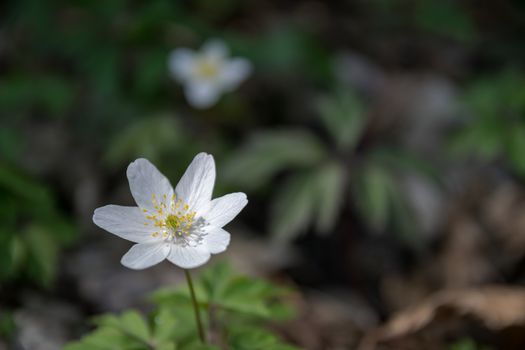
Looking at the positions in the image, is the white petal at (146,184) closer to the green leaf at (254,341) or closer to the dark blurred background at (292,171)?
the green leaf at (254,341)

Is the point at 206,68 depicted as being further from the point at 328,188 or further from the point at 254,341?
the point at 254,341

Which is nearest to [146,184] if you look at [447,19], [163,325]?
[163,325]

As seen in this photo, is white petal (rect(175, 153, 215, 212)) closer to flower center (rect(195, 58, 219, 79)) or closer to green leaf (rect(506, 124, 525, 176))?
green leaf (rect(506, 124, 525, 176))

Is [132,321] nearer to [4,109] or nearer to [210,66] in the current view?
[4,109]

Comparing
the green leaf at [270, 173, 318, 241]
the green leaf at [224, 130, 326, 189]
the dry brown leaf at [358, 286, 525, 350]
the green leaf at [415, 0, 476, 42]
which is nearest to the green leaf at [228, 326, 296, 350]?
the dry brown leaf at [358, 286, 525, 350]

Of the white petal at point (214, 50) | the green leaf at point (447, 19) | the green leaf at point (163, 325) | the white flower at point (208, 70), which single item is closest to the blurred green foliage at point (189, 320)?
the green leaf at point (163, 325)

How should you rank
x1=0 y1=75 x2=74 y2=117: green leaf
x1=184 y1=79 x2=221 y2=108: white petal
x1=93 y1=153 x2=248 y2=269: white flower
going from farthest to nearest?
x1=184 y1=79 x2=221 y2=108: white petal < x1=0 y1=75 x2=74 y2=117: green leaf < x1=93 y1=153 x2=248 y2=269: white flower

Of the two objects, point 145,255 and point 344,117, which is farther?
point 344,117
